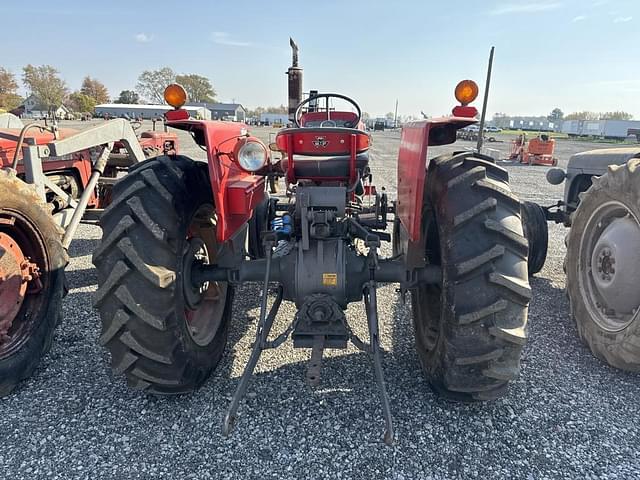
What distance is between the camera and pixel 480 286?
84.4 inches

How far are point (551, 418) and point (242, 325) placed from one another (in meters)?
2.19

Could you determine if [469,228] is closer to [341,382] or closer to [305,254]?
[305,254]

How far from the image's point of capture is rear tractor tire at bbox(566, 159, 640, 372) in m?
2.83

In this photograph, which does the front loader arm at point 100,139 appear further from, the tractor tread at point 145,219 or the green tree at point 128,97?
the green tree at point 128,97

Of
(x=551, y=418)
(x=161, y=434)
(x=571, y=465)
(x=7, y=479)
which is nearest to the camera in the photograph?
(x=7, y=479)

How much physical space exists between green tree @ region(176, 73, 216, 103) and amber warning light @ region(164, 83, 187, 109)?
72959mm

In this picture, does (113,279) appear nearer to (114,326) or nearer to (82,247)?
(114,326)

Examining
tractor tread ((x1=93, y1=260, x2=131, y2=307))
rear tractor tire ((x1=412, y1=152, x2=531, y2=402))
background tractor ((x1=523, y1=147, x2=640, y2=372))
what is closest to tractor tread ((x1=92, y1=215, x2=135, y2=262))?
tractor tread ((x1=93, y1=260, x2=131, y2=307))

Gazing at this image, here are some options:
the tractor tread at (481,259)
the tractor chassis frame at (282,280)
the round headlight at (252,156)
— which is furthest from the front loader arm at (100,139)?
the tractor tread at (481,259)

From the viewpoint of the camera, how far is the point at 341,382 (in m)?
2.70

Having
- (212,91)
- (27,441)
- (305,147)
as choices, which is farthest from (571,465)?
Result: (212,91)

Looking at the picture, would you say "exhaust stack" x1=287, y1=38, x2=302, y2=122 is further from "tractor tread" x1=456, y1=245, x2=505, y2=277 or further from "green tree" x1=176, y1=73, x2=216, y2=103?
"green tree" x1=176, y1=73, x2=216, y2=103

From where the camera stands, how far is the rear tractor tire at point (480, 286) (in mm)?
2135

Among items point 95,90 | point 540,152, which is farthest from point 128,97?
point 540,152
